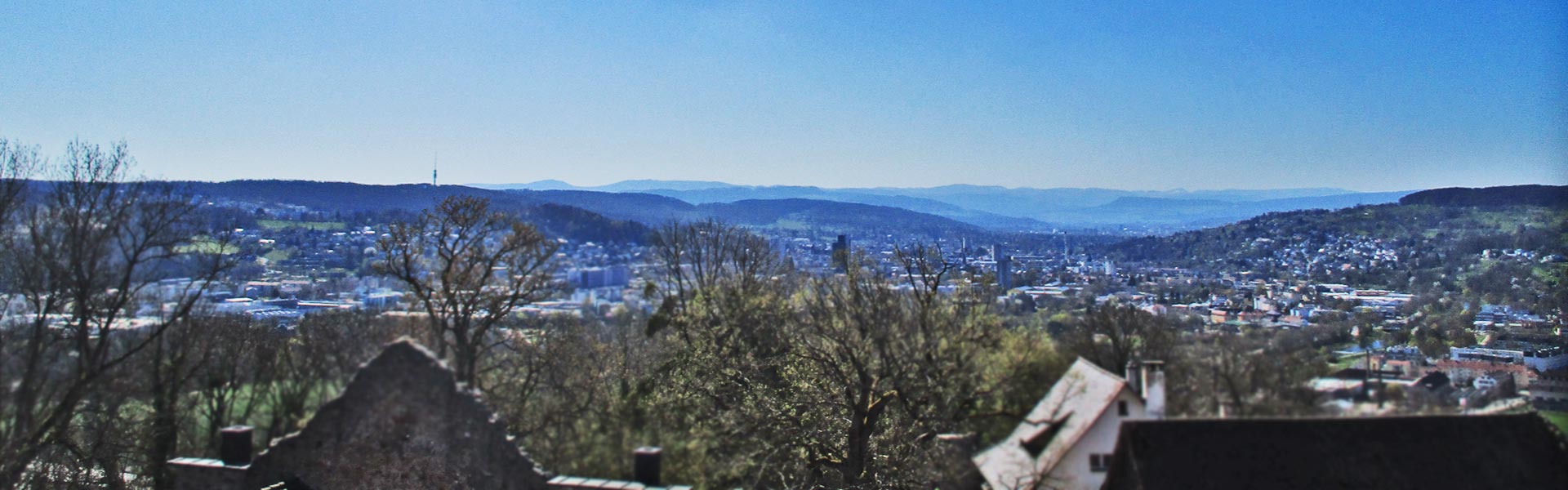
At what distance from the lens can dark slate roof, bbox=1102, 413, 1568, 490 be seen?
36.4 feet

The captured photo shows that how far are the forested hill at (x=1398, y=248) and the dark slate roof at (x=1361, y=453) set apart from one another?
7.32 ft

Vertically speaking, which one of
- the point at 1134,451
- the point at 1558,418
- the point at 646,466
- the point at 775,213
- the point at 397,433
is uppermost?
the point at 775,213

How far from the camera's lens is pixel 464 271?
17281 millimetres

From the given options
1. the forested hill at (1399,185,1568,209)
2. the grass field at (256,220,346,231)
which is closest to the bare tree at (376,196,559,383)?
the grass field at (256,220,346,231)

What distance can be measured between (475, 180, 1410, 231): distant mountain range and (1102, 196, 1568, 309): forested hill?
574 centimetres

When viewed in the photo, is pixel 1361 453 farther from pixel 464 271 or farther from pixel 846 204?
pixel 846 204

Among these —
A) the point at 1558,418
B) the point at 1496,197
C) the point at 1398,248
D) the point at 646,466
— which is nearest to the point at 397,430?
the point at 646,466

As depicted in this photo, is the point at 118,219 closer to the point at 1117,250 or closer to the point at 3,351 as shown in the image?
the point at 3,351

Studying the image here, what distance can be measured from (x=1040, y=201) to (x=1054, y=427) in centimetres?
4811

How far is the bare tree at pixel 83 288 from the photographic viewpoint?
12664 millimetres

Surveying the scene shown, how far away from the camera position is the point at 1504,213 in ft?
51.8

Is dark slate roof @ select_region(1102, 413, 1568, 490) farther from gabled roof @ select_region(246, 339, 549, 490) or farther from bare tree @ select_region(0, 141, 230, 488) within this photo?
bare tree @ select_region(0, 141, 230, 488)

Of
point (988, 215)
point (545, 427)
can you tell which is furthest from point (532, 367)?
point (988, 215)

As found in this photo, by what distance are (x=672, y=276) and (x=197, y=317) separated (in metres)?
9.57
